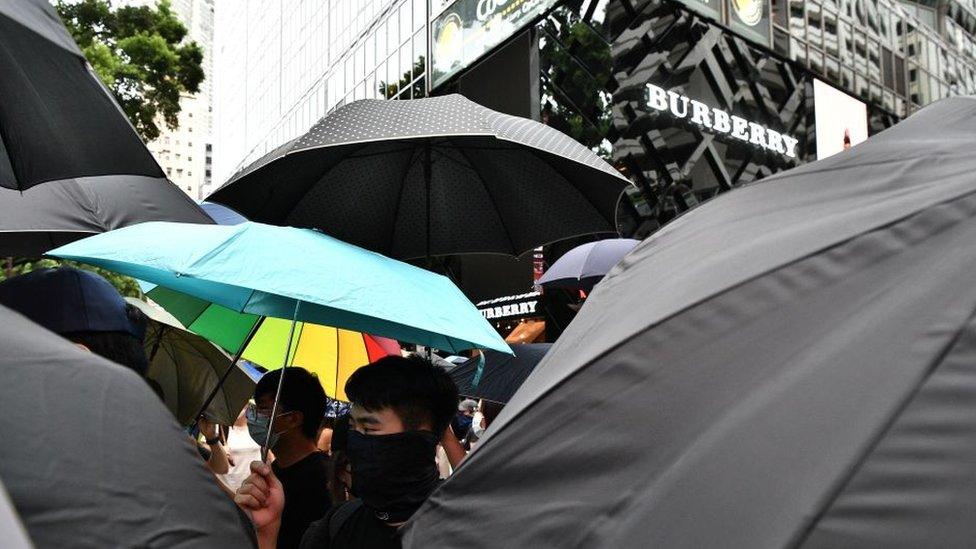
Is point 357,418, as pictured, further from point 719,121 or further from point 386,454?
point 719,121

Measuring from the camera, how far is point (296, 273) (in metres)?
2.72

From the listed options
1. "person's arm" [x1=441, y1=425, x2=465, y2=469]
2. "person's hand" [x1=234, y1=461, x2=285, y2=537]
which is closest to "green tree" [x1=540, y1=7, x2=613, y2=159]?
"person's arm" [x1=441, y1=425, x2=465, y2=469]

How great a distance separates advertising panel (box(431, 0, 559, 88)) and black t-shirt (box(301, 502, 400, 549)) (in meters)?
18.8

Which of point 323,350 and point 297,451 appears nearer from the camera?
point 297,451

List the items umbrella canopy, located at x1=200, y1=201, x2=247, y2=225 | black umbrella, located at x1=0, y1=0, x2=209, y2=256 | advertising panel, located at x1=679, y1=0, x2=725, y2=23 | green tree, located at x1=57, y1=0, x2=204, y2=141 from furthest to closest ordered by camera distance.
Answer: advertising panel, located at x1=679, y1=0, x2=725, y2=23
green tree, located at x1=57, y1=0, x2=204, y2=141
umbrella canopy, located at x1=200, y1=201, x2=247, y2=225
black umbrella, located at x1=0, y1=0, x2=209, y2=256

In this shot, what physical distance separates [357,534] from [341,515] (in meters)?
0.10

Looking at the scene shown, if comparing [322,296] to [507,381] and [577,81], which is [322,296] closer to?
[507,381]

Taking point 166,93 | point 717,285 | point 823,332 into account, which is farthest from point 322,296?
point 166,93

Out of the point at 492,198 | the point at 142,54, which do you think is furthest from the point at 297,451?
the point at 142,54

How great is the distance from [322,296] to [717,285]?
1.59 meters

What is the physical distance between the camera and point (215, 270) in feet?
8.91

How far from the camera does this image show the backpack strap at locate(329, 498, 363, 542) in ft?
8.34

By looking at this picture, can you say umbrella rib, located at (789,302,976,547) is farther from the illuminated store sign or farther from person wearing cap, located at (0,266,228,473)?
the illuminated store sign

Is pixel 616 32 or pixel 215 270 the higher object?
pixel 616 32
